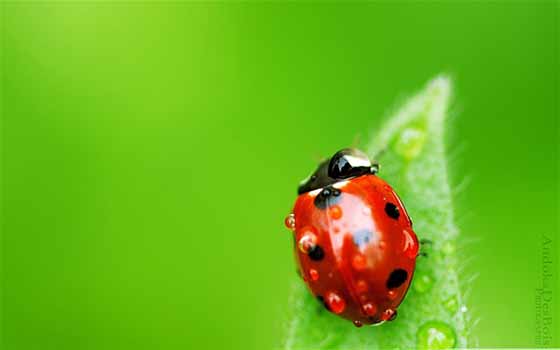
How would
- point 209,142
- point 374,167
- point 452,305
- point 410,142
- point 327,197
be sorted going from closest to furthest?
point 452,305 < point 410,142 < point 327,197 < point 374,167 < point 209,142

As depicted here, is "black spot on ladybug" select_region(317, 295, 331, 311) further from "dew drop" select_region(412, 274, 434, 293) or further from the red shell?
"dew drop" select_region(412, 274, 434, 293)

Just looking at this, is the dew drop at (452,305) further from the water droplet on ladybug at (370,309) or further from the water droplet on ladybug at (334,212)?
the water droplet on ladybug at (334,212)

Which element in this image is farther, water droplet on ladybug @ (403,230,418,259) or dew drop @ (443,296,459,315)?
water droplet on ladybug @ (403,230,418,259)

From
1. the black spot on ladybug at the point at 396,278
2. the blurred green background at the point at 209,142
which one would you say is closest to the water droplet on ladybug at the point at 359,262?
the black spot on ladybug at the point at 396,278

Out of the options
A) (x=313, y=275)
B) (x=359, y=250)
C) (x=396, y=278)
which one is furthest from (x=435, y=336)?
(x=313, y=275)

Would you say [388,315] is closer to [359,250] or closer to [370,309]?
[370,309]

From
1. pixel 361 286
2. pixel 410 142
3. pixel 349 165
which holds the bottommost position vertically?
pixel 361 286

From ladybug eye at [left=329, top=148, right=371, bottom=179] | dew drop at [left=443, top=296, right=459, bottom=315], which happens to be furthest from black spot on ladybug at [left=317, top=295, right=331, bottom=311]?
ladybug eye at [left=329, top=148, right=371, bottom=179]
